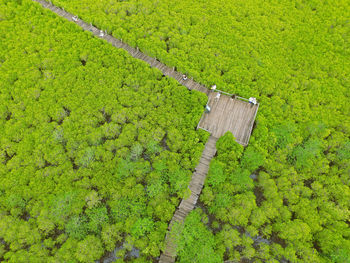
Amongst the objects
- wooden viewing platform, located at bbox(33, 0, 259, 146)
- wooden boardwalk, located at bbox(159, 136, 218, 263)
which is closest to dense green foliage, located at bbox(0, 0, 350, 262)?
wooden boardwalk, located at bbox(159, 136, 218, 263)

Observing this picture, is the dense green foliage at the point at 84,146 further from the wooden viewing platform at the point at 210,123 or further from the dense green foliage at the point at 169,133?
the wooden viewing platform at the point at 210,123

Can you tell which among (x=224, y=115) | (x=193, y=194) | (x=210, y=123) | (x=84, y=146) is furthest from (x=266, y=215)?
(x=84, y=146)

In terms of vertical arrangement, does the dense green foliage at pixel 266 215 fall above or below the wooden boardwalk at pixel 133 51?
below

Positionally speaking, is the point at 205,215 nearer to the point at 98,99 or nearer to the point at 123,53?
the point at 98,99

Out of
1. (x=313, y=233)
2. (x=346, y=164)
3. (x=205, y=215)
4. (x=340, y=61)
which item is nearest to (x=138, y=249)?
(x=205, y=215)

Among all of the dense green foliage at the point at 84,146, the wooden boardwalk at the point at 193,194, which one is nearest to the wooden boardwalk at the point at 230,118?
the dense green foliage at the point at 84,146

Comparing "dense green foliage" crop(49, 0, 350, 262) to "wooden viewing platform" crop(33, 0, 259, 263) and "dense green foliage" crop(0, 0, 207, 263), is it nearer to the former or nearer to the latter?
"wooden viewing platform" crop(33, 0, 259, 263)

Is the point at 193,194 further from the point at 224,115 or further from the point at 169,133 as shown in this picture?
the point at 224,115
